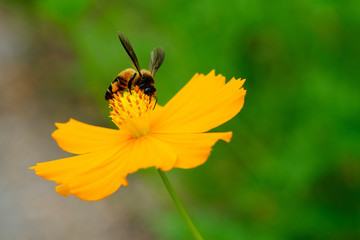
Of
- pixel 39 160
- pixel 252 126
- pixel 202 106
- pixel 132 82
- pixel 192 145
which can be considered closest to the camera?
pixel 192 145

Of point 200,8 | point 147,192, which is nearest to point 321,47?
point 200,8

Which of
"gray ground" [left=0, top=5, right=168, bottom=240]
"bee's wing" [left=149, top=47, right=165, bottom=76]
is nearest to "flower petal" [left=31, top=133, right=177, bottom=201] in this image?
"bee's wing" [left=149, top=47, right=165, bottom=76]

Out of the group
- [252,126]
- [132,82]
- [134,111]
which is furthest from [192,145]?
[252,126]

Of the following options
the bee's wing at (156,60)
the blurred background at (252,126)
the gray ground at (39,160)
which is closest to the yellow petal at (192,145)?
the bee's wing at (156,60)

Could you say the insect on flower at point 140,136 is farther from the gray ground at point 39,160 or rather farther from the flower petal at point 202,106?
the gray ground at point 39,160

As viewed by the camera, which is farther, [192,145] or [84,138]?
[84,138]

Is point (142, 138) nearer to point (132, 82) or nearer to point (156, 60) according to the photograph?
point (132, 82)

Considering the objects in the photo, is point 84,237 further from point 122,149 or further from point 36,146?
point 122,149
